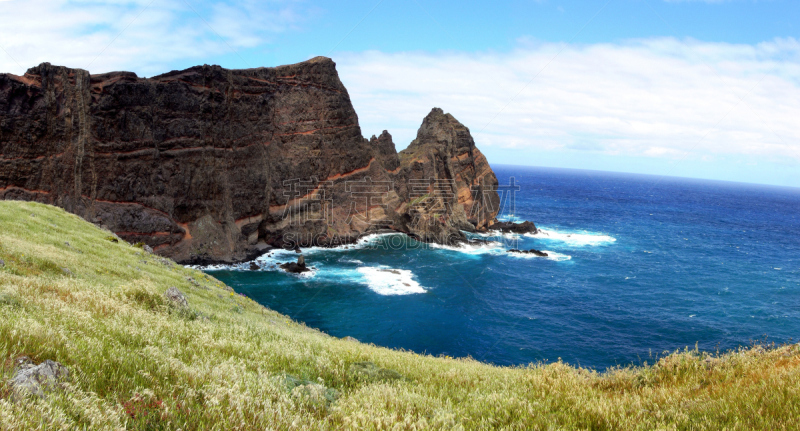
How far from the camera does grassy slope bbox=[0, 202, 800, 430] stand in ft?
14.0

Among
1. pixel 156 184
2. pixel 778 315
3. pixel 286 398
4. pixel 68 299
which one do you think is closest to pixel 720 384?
pixel 286 398

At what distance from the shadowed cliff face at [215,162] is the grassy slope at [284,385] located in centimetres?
4232

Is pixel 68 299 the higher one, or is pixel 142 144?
pixel 142 144

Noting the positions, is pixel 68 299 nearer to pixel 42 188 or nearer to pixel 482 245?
pixel 42 188

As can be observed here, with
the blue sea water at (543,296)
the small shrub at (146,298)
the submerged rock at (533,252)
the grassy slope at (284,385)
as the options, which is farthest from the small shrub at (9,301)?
the submerged rock at (533,252)

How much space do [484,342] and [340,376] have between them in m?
28.0

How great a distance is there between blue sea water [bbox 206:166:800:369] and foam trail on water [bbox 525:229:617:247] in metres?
0.90

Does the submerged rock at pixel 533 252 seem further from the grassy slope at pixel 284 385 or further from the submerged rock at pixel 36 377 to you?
the submerged rock at pixel 36 377

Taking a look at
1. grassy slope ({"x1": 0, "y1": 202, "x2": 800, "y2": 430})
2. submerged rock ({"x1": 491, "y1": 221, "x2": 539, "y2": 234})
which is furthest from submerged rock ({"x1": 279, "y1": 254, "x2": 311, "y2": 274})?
submerged rock ({"x1": 491, "y1": 221, "x2": 539, "y2": 234})

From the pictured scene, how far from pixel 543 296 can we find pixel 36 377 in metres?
44.8

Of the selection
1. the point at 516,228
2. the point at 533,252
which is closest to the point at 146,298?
the point at 533,252

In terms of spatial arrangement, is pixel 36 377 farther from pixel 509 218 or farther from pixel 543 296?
pixel 509 218

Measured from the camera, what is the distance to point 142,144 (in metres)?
45.8

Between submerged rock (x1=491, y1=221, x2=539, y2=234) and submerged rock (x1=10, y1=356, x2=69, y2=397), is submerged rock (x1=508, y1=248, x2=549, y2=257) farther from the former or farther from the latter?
submerged rock (x1=10, y1=356, x2=69, y2=397)
